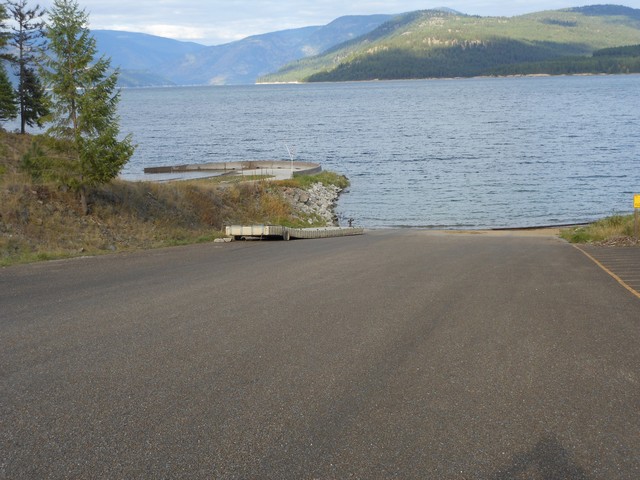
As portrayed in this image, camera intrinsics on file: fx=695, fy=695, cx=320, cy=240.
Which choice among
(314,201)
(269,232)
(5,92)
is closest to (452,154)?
(314,201)

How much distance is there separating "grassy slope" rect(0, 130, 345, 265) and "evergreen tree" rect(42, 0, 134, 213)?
1271 mm

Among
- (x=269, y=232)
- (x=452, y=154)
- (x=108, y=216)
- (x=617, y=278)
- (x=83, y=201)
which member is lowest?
(x=452, y=154)

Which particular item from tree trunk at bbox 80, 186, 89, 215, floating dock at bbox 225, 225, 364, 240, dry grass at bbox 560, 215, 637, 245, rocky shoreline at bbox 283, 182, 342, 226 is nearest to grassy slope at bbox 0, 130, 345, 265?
tree trunk at bbox 80, 186, 89, 215

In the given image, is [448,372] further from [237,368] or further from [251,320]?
[251,320]

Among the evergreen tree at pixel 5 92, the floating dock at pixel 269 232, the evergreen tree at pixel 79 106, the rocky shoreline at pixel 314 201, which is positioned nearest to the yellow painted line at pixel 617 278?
the floating dock at pixel 269 232

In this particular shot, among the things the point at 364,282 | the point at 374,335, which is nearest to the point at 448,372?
the point at 374,335

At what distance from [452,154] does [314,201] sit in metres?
30.4

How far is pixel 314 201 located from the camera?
41.5 m

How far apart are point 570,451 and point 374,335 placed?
12.3ft

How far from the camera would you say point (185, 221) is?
1094 inches

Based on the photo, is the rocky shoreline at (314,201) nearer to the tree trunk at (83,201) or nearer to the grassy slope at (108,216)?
the grassy slope at (108,216)

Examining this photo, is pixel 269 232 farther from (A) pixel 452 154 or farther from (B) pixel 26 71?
(A) pixel 452 154

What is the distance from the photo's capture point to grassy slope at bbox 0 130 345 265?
2055 centimetres

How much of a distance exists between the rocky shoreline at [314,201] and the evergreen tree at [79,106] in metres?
15.9
